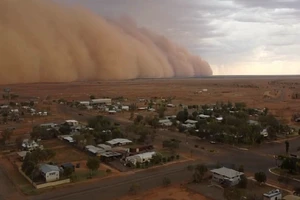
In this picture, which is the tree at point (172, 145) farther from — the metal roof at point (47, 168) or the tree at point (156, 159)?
the metal roof at point (47, 168)

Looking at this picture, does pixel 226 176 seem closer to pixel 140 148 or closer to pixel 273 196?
pixel 273 196

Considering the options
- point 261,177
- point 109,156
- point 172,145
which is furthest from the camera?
point 172,145

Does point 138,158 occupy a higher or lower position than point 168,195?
higher

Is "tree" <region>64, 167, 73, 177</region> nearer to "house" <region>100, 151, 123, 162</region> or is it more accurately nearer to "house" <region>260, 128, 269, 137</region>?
"house" <region>100, 151, 123, 162</region>

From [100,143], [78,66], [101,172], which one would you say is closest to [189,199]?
[101,172]

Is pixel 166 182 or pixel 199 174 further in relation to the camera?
pixel 199 174

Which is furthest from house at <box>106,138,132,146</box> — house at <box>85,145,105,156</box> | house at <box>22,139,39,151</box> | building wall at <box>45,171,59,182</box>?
building wall at <box>45,171,59,182</box>

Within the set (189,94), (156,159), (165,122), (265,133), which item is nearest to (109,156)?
(156,159)
